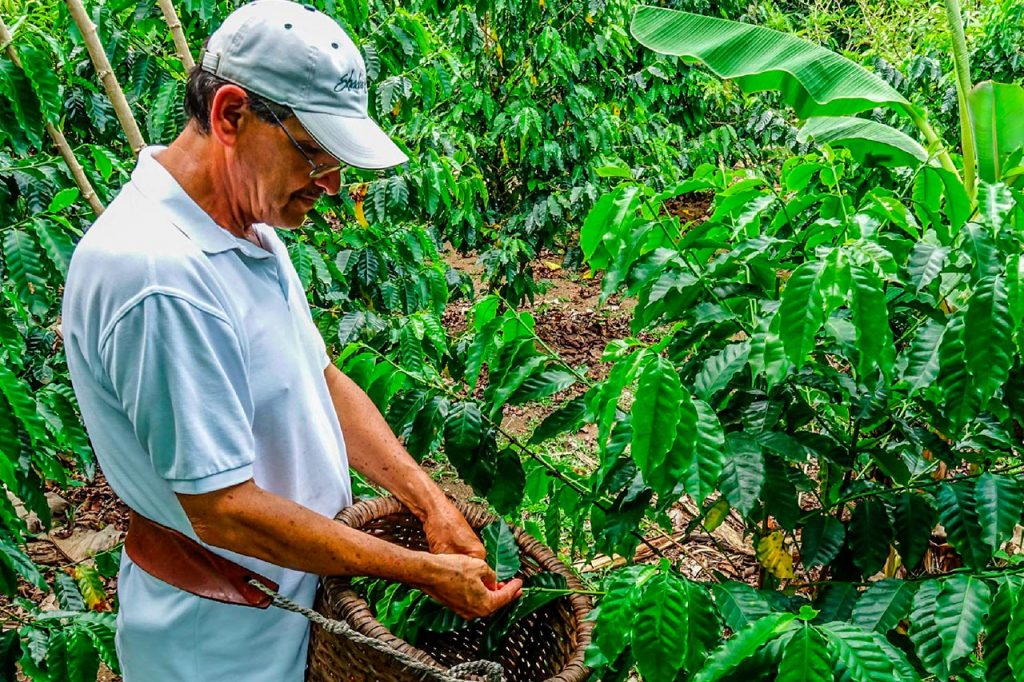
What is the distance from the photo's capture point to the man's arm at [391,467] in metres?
1.53

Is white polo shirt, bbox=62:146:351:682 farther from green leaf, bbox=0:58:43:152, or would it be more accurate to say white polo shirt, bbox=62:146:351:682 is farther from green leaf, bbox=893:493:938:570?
green leaf, bbox=893:493:938:570

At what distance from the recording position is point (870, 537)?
1.50 meters

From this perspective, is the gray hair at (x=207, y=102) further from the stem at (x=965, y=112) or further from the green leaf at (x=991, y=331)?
the stem at (x=965, y=112)

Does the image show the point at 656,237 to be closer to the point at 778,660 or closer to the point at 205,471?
the point at 778,660

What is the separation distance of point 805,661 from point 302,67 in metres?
1.02

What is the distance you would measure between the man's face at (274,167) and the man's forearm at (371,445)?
0.38m

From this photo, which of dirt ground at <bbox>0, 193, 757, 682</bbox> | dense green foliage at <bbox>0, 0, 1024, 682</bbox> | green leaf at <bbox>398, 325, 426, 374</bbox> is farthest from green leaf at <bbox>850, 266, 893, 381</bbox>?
green leaf at <bbox>398, 325, 426, 374</bbox>

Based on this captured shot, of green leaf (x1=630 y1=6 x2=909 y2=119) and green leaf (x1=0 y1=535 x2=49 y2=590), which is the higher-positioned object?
green leaf (x1=630 y1=6 x2=909 y2=119)

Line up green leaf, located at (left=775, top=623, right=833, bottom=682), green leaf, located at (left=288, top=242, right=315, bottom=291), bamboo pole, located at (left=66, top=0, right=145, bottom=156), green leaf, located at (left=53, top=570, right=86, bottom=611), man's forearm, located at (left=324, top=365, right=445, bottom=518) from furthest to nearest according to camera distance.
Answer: green leaf, located at (left=288, top=242, right=315, bottom=291)
green leaf, located at (left=53, top=570, right=86, bottom=611)
bamboo pole, located at (left=66, top=0, right=145, bottom=156)
man's forearm, located at (left=324, top=365, right=445, bottom=518)
green leaf, located at (left=775, top=623, right=833, bottom=682)

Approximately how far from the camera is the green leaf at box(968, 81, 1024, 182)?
171 centimetres

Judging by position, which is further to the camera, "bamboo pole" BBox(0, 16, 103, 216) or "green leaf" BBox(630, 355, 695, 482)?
"bamboo pole" BBox(0, 16, 103, 216)

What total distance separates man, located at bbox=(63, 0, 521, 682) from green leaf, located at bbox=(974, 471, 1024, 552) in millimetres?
701

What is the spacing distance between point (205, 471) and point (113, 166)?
146cm

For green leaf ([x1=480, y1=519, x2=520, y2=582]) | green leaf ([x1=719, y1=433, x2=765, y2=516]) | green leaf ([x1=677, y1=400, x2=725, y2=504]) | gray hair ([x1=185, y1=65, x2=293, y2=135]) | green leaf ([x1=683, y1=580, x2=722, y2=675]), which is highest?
gray hair ([x1=185, y1=65, x2=293, y2=135])
